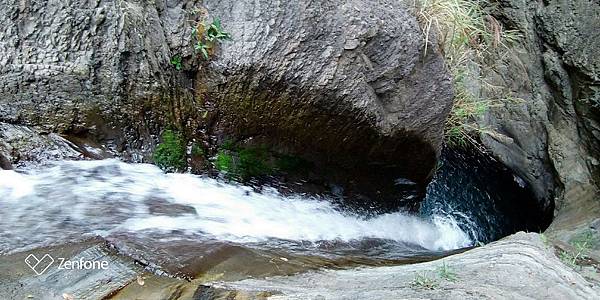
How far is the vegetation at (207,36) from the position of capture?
10.1ft

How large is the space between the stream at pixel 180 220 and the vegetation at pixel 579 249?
0.74 metres

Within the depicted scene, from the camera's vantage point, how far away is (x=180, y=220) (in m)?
2.46

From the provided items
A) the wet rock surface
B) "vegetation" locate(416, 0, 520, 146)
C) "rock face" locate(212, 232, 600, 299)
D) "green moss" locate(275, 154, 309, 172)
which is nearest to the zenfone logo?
the wet rock surface

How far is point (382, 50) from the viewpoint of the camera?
11.4 feet

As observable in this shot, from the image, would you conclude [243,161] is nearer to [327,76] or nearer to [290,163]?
[290,163]

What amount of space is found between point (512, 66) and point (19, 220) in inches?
187

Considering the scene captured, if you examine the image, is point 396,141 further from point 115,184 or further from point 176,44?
point 115,184

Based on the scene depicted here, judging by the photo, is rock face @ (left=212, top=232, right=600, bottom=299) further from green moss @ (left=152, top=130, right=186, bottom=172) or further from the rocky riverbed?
green moss @ (left=152, top=130, right=186, bottom=172)

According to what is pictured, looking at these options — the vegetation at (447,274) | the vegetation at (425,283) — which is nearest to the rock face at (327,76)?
the vegetation at (447,274)

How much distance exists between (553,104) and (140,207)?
4.03 meters

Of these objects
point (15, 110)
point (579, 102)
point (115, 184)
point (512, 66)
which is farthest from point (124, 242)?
point (512, 66)

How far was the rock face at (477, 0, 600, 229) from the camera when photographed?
4512mm

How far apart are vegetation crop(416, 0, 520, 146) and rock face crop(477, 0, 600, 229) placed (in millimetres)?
129

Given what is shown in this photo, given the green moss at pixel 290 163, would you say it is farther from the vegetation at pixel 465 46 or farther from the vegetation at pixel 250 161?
the vegetation at pixel 465 46
